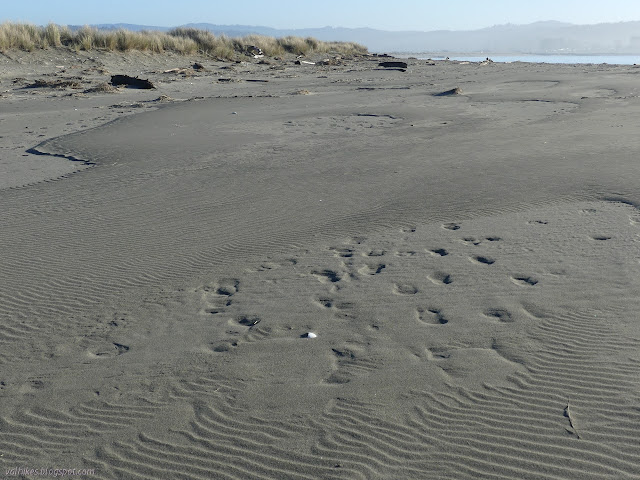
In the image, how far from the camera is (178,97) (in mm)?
19234

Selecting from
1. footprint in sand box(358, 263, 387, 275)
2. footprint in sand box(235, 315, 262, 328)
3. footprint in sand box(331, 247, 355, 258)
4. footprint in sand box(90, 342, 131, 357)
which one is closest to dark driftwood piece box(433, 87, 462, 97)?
footprint in sand box(331, 247, 355, 258)

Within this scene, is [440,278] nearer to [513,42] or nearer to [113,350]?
[113,350]

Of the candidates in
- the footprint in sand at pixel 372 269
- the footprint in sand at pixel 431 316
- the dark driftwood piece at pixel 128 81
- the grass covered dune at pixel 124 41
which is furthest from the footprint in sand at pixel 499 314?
the grass covered dune at pixel 124 41

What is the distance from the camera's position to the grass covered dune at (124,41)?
1017 inches

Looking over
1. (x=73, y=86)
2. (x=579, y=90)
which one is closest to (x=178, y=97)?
(x=73, y=86)

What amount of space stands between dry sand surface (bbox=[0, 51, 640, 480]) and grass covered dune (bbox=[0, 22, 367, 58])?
53.9 ft

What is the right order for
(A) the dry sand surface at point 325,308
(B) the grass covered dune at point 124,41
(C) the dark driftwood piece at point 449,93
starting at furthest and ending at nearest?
(B) the grass covered dune at point 124,41 < (C) the dark driftwood piece at point 449,93 < (A) the dry sand surface at point 325,308

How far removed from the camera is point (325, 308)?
5.20 m

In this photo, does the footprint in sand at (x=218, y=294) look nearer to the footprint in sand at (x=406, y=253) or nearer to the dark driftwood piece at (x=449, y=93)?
the footprint in sand at (x=406, y=253)

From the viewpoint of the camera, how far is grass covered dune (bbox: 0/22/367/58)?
2583cm

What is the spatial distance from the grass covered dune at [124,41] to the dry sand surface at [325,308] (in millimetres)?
16431

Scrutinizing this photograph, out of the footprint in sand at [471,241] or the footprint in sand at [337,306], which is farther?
the footprint in sand at [471,241]

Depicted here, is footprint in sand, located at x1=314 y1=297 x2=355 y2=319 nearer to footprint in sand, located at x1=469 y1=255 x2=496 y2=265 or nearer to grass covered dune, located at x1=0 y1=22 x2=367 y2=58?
footprint in sand, located at x1=469 y1=255 x2=496 y2=265

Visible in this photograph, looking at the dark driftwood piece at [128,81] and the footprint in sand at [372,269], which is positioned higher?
the dark driftwood piece at [128,81]
